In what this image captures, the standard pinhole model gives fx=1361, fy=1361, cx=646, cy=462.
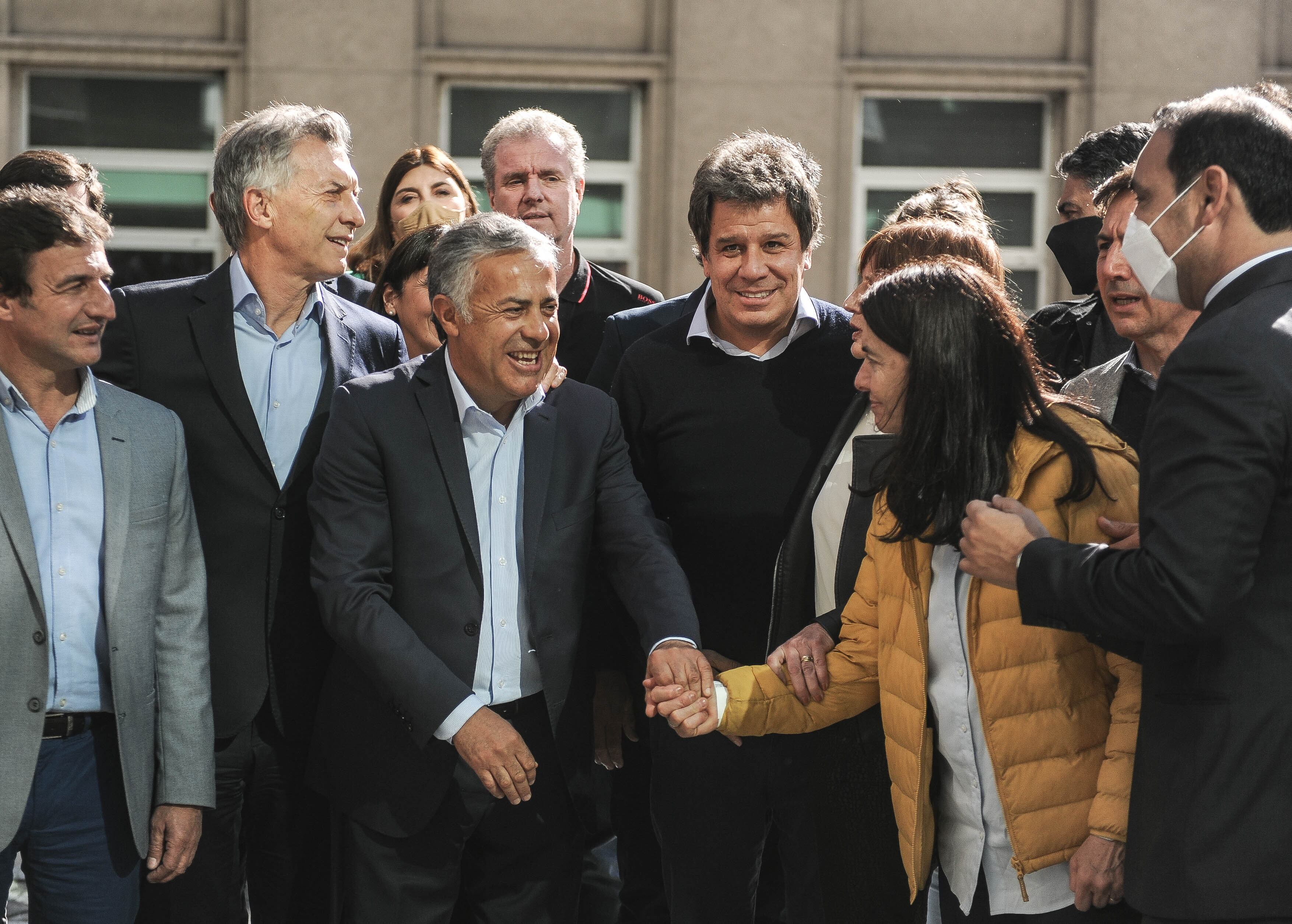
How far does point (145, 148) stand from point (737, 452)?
6474 mm

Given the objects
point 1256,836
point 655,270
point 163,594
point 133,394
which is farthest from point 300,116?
point 655,270

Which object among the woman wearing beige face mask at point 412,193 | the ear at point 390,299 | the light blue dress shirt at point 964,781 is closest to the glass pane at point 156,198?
the woman wearing beige face mask at point 412,193

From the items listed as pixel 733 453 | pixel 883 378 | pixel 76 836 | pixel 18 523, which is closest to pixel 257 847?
pixel 76 836

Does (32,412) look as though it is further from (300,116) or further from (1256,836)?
(1256,836)

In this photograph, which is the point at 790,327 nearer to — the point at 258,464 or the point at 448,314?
the point at 448,314

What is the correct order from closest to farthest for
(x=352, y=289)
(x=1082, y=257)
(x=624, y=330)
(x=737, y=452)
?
(x=737, y=452)
(x=624, y=330)
(x=1082, y=257)
(x=352, y=289)

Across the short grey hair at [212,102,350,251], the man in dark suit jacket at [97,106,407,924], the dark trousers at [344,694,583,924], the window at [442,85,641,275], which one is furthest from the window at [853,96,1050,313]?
the dark trousers at [344,694,583,924]

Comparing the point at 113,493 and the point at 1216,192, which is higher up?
A: the point at 1216,192

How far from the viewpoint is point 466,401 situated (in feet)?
10.6

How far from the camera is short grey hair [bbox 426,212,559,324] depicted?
3.24 m

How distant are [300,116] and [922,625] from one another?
89.5 inches

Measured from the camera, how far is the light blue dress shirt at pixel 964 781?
265 centimetres

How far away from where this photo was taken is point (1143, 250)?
2.46m

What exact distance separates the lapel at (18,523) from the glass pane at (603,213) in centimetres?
603
